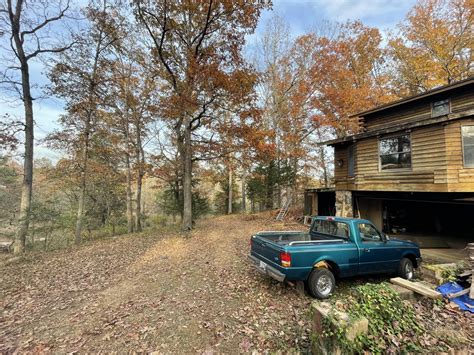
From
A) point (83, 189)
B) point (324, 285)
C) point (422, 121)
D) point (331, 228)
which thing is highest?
point (422, 121)

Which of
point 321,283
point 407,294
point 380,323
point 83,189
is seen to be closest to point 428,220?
point 407,294

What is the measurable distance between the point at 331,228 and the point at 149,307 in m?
4.95

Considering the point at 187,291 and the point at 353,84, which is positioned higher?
the point at 353,84

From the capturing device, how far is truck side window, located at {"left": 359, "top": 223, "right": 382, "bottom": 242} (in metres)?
5.89

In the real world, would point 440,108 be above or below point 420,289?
above

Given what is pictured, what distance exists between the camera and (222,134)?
13.9 metres

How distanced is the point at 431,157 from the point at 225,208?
2325 centimetres

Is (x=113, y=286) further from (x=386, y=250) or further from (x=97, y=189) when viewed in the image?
(x=97, y=189)

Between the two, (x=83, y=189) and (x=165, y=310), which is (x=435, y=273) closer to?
(x=165, y=310)

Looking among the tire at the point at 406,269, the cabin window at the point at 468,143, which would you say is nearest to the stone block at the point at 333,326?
the tire at the point at 406,269

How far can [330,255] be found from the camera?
16.9 feet

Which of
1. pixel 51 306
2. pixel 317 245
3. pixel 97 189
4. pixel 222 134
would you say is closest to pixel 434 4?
pixel 222 134

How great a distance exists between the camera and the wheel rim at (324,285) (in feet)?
16.8

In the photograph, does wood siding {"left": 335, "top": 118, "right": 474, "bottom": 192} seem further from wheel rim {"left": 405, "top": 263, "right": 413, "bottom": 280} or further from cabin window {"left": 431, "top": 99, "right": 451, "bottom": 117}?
wheel rim {"left": 405, "top": 263, "right": 413, "bottom": 280}
